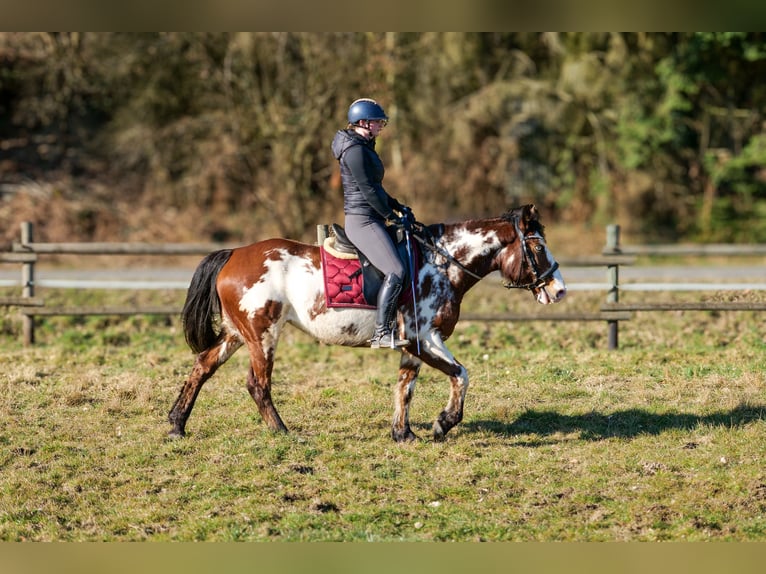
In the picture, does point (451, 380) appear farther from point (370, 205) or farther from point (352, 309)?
point (370, 205)

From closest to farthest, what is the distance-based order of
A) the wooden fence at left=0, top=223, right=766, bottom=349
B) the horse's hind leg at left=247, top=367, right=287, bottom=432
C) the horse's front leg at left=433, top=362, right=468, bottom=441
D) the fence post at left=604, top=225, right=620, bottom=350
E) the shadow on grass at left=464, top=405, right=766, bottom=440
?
1. the horse's front leg at left=433, top=362, right=468, bottom=441
2. the horse's hind leg at left=247, top=367, right=287, bottom=432
3. the shadow on grass at left=464, top=405, right=766, bottom=440
4. the wooden fence at left=0, top=223, right=766, bottom=349
5. the fence post at left=604, top=225, right=620, bottom=350

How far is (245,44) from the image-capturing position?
77.5 feet

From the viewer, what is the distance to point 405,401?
8.26m

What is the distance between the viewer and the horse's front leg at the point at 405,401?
823 centimetres

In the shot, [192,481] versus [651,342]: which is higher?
[651,342]

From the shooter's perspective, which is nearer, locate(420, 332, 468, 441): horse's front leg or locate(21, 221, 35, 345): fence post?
locate(420, 332, 468, 441): horse's front leg

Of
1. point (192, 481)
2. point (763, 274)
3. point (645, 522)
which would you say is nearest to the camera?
point (645, 522)

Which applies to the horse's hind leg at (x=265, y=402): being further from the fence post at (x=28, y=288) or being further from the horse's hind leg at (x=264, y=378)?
the fence post at (x=28, y=288)

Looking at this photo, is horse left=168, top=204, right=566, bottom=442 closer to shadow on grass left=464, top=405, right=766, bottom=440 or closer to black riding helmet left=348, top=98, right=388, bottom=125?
shadow on grass left=464, top=405, right=766, bottom=440

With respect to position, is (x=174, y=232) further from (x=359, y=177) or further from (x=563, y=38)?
(x=359, y=177)

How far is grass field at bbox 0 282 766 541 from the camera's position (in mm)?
6457

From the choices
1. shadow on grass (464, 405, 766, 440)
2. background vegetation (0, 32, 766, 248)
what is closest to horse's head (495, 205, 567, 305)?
shadow on grass (464, 405, 766, 440)

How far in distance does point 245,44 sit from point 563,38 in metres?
9.80

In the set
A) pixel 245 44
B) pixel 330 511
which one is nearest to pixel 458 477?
pixel 330 511
